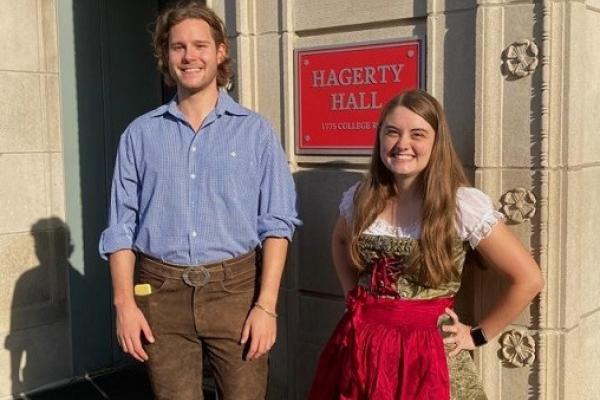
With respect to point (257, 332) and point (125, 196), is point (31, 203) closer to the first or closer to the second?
point (125, 196)

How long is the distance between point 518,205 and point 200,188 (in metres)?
1.22

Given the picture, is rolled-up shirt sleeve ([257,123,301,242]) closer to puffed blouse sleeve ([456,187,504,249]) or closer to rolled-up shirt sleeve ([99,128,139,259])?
rolled-up shirt sleeve ([99,128,139,259])

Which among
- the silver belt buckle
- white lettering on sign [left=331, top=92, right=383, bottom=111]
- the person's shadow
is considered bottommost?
the person's shadow

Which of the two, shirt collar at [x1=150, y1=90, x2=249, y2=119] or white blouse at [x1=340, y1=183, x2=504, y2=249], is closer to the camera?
white blouse at [x1=340, y1=183, x2=504, y2=249]

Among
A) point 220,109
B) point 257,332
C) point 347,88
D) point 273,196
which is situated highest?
point 347,88

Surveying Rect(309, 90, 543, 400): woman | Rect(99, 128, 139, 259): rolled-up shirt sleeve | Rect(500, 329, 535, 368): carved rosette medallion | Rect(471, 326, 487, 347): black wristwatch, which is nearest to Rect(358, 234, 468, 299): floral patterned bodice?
Rect(309, 90, 543, 400): woman

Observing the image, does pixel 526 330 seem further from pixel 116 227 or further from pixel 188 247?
pixel 116 227

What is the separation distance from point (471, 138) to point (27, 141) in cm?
283

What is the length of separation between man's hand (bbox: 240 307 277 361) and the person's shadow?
235 cm

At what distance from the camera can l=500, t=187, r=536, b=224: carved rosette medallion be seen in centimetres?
284

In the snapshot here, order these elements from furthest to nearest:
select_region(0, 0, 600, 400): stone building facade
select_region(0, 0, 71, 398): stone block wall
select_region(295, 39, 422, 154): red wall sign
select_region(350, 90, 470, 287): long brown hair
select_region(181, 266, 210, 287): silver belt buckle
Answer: select_region(0, 0, 71, 398): stone block wall, select_region(295, 39, 422, 154): red wall sign, select_region(0, 0, 600, 400): stone building facade, select_region(181, 266, 210, 287): silver belt buckle, select_region(350, 90, 470, 287): long brown hair

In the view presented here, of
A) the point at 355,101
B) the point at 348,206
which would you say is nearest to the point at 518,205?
the point at 348,206

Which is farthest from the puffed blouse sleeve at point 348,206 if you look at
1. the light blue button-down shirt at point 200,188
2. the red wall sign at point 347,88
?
the red wall sign at point 347,88

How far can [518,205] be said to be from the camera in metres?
2.87
